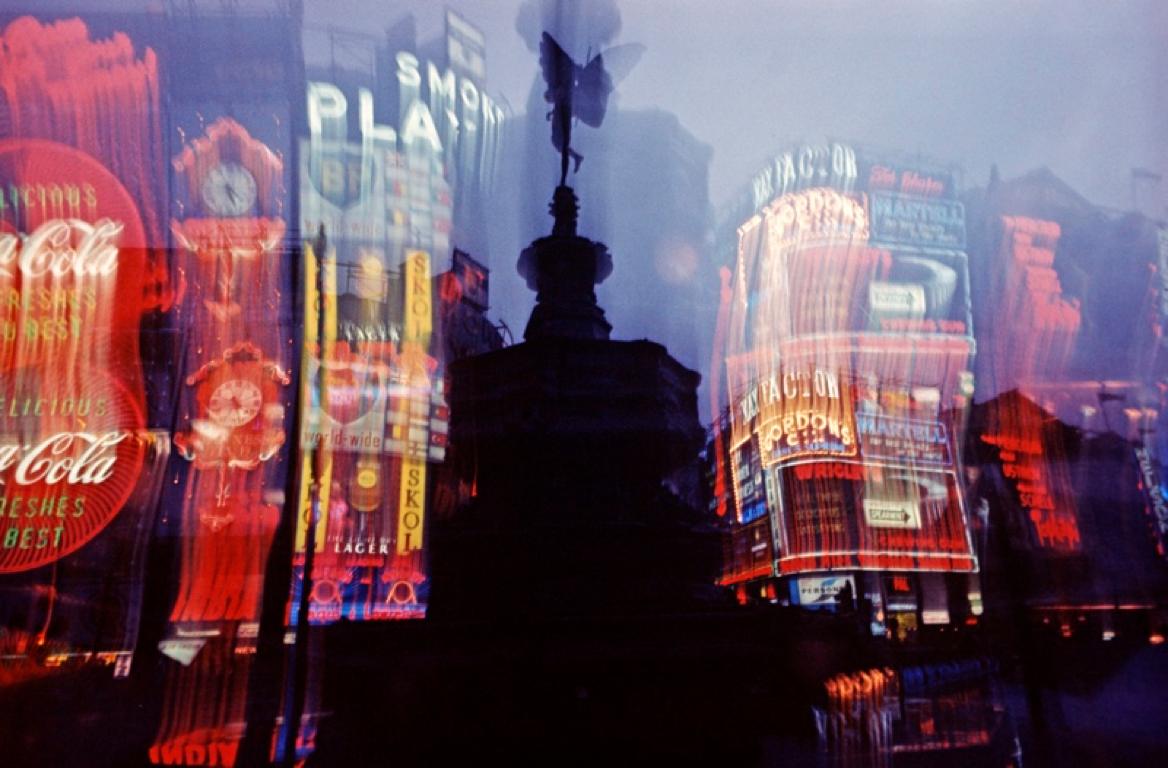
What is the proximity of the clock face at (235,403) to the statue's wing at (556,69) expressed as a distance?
17.8 metres

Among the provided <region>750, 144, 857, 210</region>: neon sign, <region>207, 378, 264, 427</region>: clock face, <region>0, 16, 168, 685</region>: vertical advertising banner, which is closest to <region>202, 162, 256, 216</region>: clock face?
<region>0, 16, 168, 685</region>: vertical advertising banner

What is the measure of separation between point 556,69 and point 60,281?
17214 millimetres

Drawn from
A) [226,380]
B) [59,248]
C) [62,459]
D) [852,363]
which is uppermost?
[852,363]

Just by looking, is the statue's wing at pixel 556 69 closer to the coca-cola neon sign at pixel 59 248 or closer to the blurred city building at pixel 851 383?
the coca-cola neon sign at pixel 59 248

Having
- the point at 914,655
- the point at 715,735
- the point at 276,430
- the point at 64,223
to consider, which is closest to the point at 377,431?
the point at 276,430

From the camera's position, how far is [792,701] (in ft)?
40.1

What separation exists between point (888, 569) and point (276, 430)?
1288 inches

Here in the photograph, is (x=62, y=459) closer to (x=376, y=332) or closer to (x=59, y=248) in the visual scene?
(x=59, y=248)

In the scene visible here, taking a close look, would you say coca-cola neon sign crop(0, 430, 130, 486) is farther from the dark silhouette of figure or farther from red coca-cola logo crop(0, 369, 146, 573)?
the dark silhouette of figure

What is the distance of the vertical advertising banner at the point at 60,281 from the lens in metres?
22.7

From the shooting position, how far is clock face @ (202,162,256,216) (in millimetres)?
30781

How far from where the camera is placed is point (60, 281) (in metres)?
23.5

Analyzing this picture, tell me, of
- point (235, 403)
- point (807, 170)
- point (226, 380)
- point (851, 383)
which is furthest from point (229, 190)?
point (851, 383)

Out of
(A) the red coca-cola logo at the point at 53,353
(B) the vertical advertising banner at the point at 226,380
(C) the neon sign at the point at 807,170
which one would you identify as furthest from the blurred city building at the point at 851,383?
(A) the red coca-cola logo at the point at 53,353
